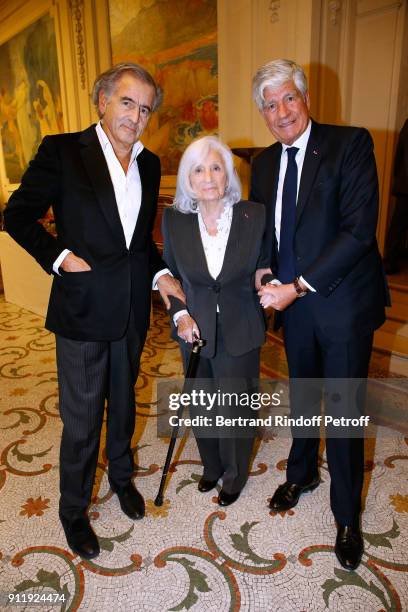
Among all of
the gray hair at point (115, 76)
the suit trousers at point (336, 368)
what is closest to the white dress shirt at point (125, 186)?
the gray hair at point (115, 76)

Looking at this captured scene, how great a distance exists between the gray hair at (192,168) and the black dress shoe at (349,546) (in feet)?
4.93

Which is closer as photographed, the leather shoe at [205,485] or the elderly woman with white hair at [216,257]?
the elderly woman with white hair at [216,257]

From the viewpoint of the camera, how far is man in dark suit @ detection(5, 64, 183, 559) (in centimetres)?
166

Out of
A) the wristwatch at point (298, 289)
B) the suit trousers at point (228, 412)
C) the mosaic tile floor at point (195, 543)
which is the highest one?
the wristwatch at point (298, 289)

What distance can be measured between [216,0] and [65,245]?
4.45m

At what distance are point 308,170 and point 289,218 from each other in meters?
0.20

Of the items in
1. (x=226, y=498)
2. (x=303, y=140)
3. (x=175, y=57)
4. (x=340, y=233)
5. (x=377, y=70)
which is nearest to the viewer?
(x=340, y=233)

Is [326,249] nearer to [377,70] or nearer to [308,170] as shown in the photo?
[308,170]

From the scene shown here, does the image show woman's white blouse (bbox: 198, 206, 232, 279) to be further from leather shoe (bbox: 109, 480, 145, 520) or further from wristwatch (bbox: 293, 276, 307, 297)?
leather shoe (bbox: 109, 480, 145, 520)

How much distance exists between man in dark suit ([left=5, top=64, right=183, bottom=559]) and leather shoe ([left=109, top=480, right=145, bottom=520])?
20 centimetres

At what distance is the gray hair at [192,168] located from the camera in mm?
1762

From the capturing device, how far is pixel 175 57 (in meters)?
5.30

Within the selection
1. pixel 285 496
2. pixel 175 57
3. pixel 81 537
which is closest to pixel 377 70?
pixel 175 57

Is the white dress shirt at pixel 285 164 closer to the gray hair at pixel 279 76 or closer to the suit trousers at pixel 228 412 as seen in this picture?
the gray hair at pixel 279 76
